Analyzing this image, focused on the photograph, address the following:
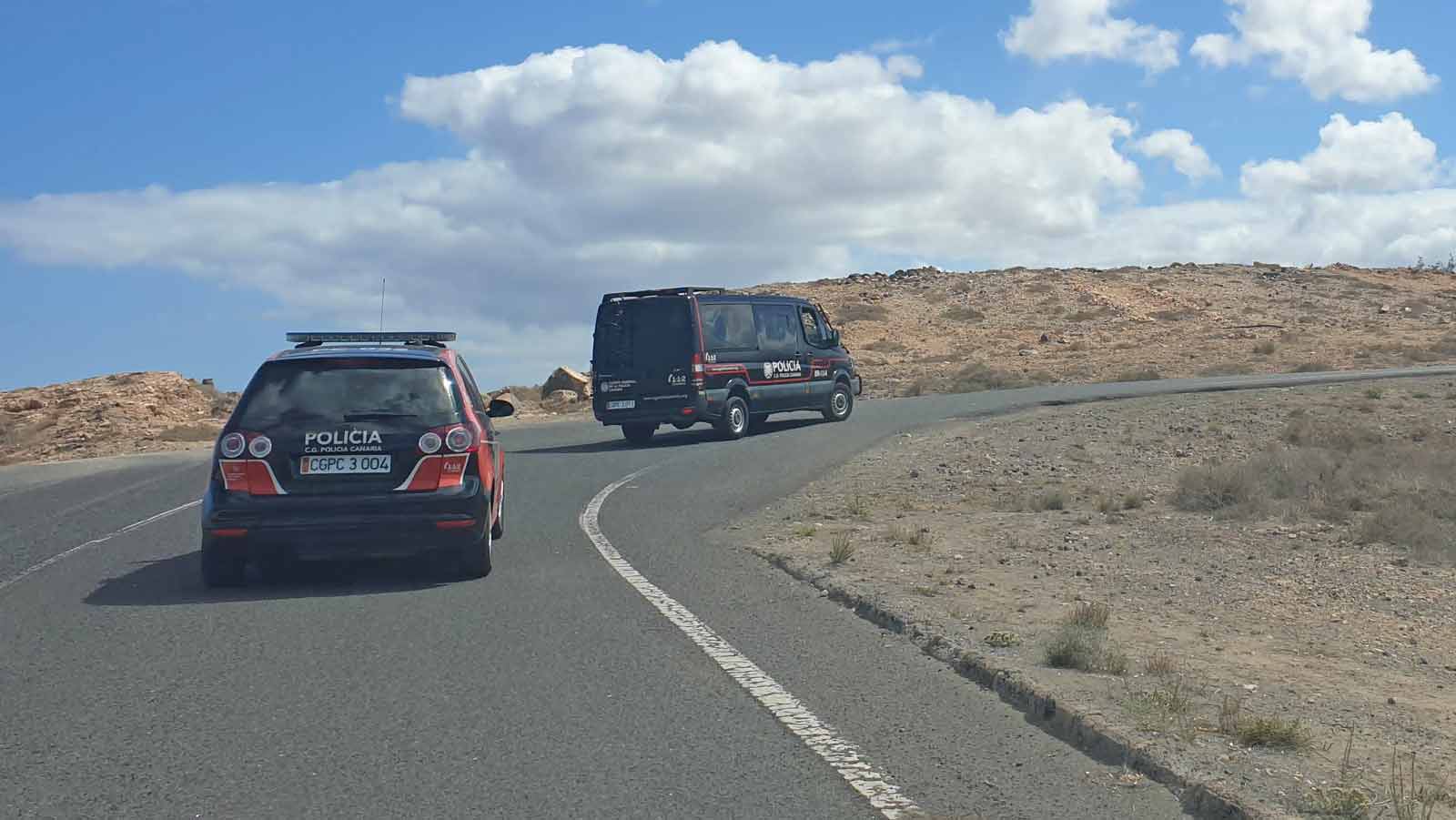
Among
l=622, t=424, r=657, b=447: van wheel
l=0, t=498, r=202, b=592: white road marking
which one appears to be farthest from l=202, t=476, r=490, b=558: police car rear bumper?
l=622, t=424, r=657, b=447: van wheel

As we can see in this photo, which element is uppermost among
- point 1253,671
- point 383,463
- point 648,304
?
point 648,304

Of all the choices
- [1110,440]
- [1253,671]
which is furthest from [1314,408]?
[1253,671]

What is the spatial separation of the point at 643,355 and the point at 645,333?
0.38 m

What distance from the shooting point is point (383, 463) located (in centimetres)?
960

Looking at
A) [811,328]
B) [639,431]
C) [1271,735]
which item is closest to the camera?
[1271,735]

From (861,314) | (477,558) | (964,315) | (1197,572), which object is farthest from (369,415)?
(964,315)

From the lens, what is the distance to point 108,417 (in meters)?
38.1

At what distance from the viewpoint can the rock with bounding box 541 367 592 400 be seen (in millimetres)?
45500

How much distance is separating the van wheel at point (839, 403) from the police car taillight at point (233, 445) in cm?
1882

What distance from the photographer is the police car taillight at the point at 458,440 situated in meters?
9.74

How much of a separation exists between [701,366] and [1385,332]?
146 ft

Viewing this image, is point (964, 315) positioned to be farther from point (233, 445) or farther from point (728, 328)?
point (233, 445)

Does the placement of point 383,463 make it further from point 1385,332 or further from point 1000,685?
point 1385,332

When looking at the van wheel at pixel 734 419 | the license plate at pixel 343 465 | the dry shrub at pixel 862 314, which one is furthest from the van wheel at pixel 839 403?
the dry shrub at pixel 862 314
